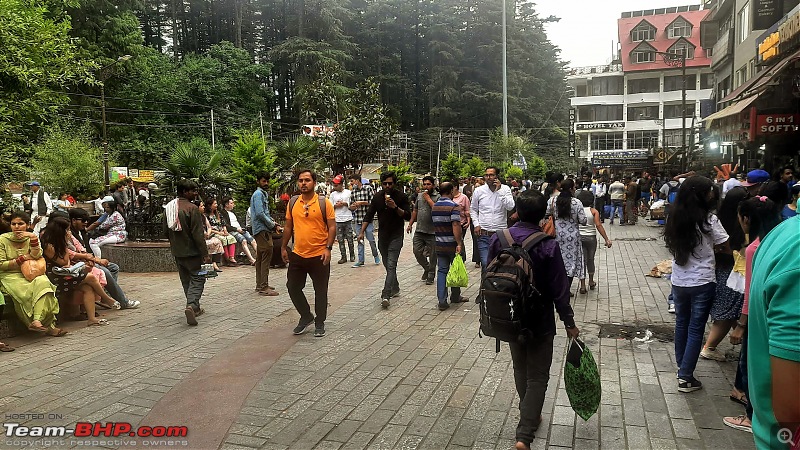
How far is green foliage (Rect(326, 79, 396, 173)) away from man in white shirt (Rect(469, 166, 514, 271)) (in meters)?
14.9

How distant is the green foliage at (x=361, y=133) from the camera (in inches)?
912

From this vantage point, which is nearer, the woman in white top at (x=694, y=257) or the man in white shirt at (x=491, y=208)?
the woman in white top at (x=694, y=257)

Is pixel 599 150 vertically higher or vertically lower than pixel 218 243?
higher

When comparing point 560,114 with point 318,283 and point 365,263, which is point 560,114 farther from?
point 318,283

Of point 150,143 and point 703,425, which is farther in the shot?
point 150,143

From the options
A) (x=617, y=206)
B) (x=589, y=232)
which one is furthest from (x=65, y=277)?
(x=617, y=206)

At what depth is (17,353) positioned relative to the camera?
5.97 m

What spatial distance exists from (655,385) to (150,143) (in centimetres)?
4077

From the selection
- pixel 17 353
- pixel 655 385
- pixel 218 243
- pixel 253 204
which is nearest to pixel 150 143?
pixel 218 243

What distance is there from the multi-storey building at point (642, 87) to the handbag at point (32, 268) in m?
50.4

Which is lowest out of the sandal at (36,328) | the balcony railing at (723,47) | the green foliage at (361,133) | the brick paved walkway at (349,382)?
the brick paved walkway at (349,382)

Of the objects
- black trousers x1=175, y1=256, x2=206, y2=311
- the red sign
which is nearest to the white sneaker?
black trousers x1=175, y1=256, x2=206, y2=311

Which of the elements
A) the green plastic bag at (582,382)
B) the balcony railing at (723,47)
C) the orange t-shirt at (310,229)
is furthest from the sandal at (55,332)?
the balcony railing at (723,47)

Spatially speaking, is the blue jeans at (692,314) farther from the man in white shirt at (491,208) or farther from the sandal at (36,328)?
the sandal at (36,328)
